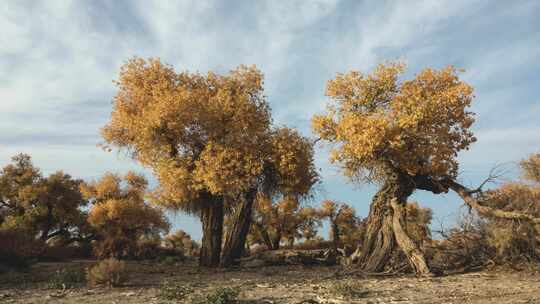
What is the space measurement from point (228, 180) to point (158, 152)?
3.79 metres

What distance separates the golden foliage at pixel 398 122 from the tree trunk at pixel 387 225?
0.81 meters

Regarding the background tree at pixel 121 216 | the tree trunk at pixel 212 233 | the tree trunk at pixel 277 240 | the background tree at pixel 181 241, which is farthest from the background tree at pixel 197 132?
the background tree at pixel 181 241

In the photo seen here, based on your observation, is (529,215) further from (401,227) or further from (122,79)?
(122,79)

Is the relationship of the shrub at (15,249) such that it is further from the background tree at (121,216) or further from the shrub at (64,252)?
the background tree at (121,216)

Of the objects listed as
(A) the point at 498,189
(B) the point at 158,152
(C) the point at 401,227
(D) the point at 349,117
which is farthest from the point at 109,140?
(A) the point at 498,189

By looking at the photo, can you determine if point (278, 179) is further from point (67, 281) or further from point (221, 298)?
point (221, 298)

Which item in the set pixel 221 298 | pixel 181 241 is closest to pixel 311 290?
pixel 221 298

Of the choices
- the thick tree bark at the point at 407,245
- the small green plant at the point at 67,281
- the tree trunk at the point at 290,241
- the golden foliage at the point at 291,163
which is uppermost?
the golden foliage at the point at 291,163

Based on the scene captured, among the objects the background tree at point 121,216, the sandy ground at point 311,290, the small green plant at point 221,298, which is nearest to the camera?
the small green plant at point 221,298

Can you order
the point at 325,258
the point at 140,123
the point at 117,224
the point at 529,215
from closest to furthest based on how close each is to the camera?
1. the point at 529,215
2. the point at 140,123
3. the point at 325,258
4. the point at 117,224

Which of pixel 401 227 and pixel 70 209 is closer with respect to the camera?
pixel 401 227

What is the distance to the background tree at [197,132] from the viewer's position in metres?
19.3

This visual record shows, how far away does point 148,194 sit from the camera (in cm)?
2156

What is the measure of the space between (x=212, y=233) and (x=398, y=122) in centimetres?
1022
